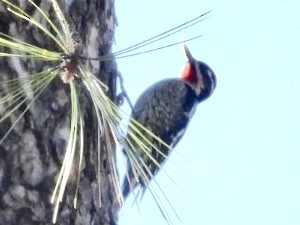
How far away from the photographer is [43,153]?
93.2 inches

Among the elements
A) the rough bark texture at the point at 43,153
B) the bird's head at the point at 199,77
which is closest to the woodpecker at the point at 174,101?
the bird's head at the point at 199,77

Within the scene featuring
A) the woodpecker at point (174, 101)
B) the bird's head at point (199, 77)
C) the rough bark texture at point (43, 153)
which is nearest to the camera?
the rough bark texture at point (43, 153)

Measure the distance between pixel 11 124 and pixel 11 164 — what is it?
0.33 ft

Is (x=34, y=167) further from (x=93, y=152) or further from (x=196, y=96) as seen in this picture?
(x=196, y=96)

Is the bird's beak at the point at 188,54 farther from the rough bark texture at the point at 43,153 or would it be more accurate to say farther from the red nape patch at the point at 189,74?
the rough bark texture at the point at 43,153

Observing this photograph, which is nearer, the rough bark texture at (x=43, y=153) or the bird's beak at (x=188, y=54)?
the rough bark texture at (x=43, y=153)

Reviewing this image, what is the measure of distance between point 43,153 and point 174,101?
2.39 meters

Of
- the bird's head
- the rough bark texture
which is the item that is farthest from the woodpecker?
the rough bark texture

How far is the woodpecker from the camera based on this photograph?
4496mm

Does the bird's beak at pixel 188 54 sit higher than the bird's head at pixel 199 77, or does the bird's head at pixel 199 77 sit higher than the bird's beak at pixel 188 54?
the bird's beak at pixel 188 54

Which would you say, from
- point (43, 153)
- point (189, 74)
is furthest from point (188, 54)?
point (43, 153)

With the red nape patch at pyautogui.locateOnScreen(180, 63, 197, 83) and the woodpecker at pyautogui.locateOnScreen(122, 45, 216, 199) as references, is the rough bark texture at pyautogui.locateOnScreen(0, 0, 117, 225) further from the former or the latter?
the red nape patch at pyautogui.locateOnScreen(180, 63, 197, 83)

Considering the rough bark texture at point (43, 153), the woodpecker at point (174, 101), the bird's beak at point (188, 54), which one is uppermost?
the rough bark texture at point (43, 153)

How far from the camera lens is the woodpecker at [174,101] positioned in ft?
14.8
